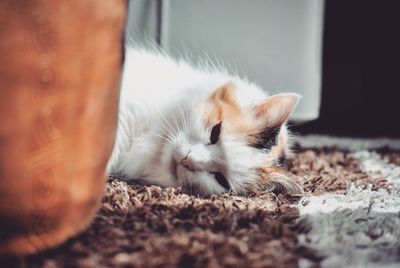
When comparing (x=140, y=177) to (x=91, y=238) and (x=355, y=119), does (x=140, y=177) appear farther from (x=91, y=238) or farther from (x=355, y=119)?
(x=355, y=119)

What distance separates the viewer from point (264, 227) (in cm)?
77

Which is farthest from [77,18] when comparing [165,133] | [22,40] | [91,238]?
[165,133]

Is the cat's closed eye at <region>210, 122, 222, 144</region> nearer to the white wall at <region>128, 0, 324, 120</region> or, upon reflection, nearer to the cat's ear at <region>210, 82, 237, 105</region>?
the cat's ear at <region>210, 82, 237, 105</region>

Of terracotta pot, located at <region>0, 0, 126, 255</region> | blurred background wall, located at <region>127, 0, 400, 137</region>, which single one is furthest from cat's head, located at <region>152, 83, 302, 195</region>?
blurred background wall, located at <region>127, 0, 400, 137</region>

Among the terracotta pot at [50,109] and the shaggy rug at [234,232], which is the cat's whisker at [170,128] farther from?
the terracotta pot at [50,109]

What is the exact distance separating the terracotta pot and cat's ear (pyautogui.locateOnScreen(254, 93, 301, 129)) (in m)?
0.54

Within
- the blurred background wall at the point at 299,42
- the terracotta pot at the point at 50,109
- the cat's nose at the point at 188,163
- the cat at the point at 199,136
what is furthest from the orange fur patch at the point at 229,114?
the blurred background wall at the point at 299,42

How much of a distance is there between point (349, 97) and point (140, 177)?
3.63ft

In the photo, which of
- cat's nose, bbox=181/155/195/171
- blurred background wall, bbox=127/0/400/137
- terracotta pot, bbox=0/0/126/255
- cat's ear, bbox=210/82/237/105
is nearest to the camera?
terracotta pot, bbox=0/0/126/255

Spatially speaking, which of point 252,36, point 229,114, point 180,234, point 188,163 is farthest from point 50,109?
point 252,36

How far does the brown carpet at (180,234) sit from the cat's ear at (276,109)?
0.76ft

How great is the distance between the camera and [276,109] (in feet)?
3.72

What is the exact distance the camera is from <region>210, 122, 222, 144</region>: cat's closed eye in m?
1.10

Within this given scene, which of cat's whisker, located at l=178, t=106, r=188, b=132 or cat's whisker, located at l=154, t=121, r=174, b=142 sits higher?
cat's whisker, located at l=178, t=106, r=188, b=132
